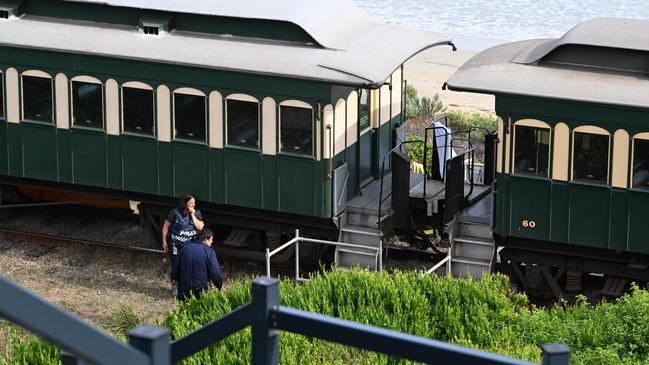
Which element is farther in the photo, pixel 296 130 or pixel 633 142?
pixel 296 130

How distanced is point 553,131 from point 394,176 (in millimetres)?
2333

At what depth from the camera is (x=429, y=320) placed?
37.5 feet

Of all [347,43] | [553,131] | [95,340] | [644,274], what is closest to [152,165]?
[347,43]

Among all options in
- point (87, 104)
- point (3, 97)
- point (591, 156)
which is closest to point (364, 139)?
point (591, 156)

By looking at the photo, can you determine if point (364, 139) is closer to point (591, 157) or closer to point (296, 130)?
point (296, 130)

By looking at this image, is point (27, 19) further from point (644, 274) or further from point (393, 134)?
point (644, 274)

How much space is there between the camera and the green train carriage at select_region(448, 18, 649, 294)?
13688 mm

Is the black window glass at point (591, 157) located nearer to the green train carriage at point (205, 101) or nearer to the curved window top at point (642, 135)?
the curved window top at point (642, 135)

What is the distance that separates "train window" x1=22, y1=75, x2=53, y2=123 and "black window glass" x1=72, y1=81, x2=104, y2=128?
43cm

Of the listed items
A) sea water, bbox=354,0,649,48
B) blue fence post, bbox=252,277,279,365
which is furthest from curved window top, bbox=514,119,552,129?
sea water, bbox=354,0,649,48

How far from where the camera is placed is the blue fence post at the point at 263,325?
14.2 feet

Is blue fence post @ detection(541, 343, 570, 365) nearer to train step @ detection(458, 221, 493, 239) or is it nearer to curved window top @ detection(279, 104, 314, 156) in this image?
train step @ detection(458, 221, 493, 239)

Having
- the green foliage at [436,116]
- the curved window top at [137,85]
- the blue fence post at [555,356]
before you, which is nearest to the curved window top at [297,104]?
the curved window top at [137,85]

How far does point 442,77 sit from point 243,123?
21161 mm
